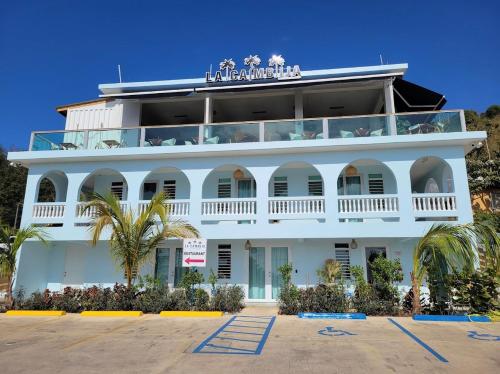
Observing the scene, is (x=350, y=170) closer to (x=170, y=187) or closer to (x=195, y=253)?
(x=195, y=253)

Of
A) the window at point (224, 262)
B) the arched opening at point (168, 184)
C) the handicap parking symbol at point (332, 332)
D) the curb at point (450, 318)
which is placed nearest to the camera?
the handicap parking symbol at point (332, 332)

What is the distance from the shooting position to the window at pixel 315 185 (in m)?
15.1

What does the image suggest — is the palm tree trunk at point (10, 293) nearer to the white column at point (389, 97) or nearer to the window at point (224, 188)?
the window at point (224, 188)

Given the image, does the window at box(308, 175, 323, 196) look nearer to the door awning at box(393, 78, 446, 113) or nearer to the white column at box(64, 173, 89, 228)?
the door awning at box(393, 78, 446, 113)

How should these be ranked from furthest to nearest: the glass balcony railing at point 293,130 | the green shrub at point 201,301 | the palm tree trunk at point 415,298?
the glass balcony railing at point 293,130, the green shrub at point 201,301, the palm tree trunk at point 415,298

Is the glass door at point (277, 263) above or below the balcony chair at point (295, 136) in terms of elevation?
below

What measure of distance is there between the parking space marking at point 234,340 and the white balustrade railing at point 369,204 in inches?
199

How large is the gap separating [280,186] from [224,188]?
2438 millimetres

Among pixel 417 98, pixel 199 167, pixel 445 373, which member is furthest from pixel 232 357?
pixel 417 98

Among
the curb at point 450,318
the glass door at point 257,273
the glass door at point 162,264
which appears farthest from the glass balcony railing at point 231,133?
the curb at point 450,318

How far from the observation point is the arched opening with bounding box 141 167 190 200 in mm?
15852

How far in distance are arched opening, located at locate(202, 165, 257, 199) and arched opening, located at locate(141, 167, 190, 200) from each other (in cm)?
97

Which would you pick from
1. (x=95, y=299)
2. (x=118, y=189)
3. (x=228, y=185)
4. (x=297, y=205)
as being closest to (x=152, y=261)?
(x=95, y=299)

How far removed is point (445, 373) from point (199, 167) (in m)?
10.6
